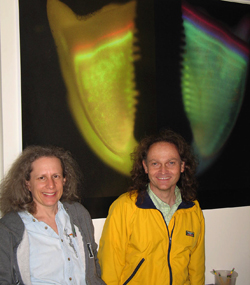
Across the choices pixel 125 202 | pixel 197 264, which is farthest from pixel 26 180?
pixel 197 264

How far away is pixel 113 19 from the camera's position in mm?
2178

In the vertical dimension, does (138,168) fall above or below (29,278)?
above

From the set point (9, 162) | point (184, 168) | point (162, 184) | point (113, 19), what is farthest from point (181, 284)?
point (113, 19)

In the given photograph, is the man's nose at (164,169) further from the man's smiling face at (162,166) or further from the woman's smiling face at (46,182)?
the woman's smiling face at (46,182)

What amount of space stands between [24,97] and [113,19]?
849 mm

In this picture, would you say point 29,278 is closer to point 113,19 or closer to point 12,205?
point 12,205

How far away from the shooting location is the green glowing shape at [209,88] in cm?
240

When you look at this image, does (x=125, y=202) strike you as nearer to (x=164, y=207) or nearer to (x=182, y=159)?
(x=164, y=207)

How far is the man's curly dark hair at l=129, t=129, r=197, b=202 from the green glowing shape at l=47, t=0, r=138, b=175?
0.11 m

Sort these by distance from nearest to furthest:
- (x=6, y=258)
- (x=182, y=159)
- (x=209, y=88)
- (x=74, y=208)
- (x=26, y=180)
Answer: (x=6, y=258) → (x=26, y=180) → (x=74, y=208) → (x=182, y=159) → (x=209, y=88)

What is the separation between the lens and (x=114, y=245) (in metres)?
1.92

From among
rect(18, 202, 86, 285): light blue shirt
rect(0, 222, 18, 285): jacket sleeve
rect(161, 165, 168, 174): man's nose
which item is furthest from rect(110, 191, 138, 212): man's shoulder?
rect(0, 222, 18, 285): jacket sleeve

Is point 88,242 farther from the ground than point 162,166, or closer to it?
closer to it

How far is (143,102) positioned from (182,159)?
51cm
